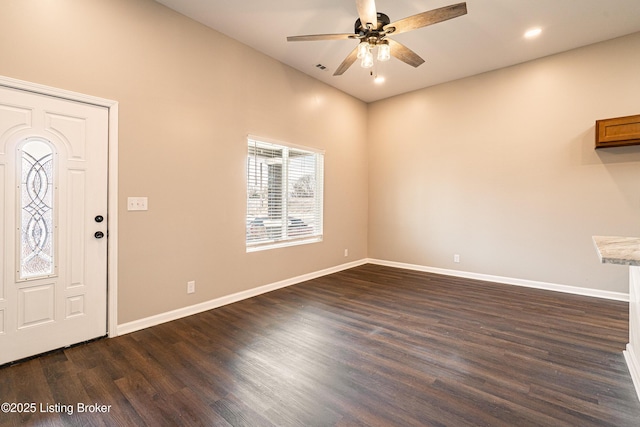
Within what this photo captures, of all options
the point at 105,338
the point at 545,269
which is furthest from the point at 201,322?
the point at 545,269

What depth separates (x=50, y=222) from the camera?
91.7 inches

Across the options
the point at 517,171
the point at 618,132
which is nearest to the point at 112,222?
the point at 517,171

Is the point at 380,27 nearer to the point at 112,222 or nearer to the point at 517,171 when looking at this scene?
the point at 112,222

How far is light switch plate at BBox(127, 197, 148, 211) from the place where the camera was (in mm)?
2732

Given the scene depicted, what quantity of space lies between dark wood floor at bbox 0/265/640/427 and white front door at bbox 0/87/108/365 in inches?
10.6

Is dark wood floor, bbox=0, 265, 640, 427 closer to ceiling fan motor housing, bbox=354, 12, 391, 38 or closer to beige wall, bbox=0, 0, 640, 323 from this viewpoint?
beige wall, bbox=0, 0, 640, 323

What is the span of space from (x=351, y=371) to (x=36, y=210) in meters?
2.75

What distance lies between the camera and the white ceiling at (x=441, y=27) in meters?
2.92

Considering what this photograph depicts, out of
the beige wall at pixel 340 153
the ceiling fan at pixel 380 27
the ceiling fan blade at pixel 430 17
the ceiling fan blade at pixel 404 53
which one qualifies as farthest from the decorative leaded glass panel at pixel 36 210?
the ceiling fan blade at pixel 404 53

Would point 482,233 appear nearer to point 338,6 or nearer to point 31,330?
point 338,6

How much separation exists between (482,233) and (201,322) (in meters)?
4.24

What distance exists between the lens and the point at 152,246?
288 centimetres

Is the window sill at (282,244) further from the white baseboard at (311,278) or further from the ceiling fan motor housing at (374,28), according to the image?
the ceiling fan motor housing at (374,28)

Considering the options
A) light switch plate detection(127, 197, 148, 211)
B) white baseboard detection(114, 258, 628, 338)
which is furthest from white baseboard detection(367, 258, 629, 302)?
light switch plate detection(127, 197, 148, 211)
